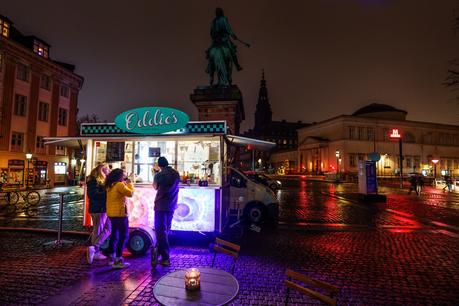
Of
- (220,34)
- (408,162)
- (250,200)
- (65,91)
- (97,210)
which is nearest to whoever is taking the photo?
(97,210)

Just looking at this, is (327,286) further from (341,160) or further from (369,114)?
(369,114)

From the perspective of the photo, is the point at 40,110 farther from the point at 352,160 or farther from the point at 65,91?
the point at 352,160

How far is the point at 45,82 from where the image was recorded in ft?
110

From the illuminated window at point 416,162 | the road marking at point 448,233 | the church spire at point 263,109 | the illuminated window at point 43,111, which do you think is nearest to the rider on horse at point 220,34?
the road marking at point 448,233

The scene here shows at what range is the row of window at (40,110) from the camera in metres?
30.2

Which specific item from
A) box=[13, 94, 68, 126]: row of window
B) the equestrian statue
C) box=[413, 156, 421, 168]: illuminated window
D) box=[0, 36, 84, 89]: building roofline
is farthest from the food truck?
box=[413, 156, 421, 168]: illuminated window

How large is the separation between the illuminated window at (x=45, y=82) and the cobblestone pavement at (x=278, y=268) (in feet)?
101

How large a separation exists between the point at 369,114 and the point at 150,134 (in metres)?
87.3

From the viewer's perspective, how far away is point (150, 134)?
7453mm

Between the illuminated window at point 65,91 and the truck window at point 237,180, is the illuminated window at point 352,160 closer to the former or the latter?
the illuminated window at point 65,91

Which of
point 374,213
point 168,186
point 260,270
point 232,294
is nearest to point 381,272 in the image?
point 260,270

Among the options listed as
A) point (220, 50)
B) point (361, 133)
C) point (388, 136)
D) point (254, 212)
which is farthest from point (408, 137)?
point (254, 212)

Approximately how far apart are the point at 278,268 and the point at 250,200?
4766 millimetres

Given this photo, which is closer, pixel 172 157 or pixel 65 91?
pixel 172 157
